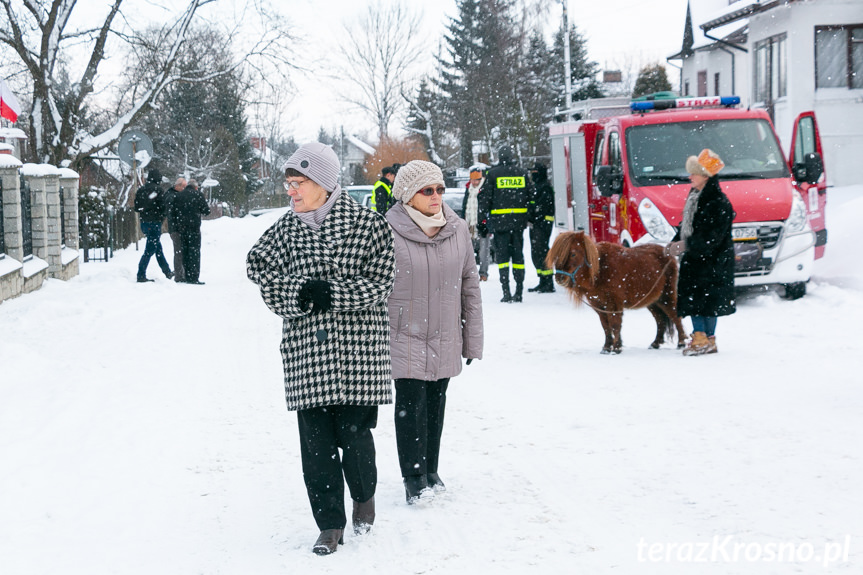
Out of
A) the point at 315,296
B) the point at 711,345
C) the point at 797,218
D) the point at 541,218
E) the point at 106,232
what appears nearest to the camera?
the point at 315,296

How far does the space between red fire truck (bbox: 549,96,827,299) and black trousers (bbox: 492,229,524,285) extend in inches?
43.6

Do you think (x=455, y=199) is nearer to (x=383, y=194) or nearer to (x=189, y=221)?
(x=383, y=194)

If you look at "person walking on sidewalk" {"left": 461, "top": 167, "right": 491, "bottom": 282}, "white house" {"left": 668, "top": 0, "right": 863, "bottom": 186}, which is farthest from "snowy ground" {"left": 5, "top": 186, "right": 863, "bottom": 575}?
"white house" {"left": 668, "top": 0, "right": 863, "bottom": 186}

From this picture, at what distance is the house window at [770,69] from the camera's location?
2931 cm

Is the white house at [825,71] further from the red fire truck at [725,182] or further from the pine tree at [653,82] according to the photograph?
the pine tree at [653,82]

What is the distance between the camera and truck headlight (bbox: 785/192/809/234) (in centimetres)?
1225

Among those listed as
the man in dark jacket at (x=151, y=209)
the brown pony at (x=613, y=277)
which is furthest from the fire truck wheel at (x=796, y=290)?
the man in dark jacket at (x=151, y=209)

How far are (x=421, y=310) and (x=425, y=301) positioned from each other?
0.05 m

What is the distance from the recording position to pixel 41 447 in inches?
253

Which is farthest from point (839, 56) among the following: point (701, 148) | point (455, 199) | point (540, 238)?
point (701, 148)

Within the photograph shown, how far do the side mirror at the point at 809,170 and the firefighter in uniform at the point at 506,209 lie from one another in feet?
11.4

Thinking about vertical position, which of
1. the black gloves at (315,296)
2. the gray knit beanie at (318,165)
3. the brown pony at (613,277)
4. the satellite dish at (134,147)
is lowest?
the brown pony at (613,277)

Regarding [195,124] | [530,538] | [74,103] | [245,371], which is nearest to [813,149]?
[245,371]

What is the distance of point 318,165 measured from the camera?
4.43 meters
